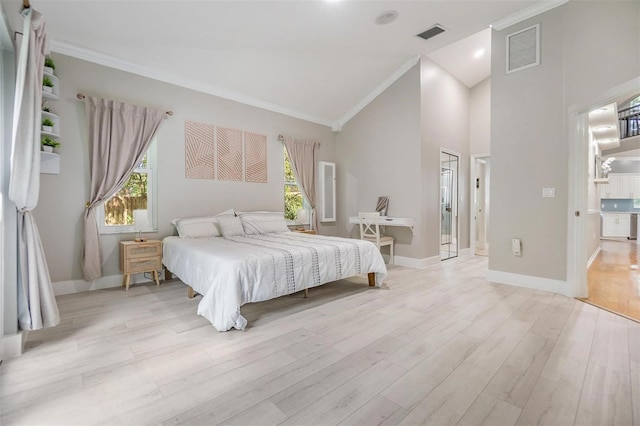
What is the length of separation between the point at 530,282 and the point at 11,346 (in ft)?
16.4

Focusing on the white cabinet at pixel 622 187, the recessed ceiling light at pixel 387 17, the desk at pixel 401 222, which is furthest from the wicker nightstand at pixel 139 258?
the white cabinet at pixel 622 187

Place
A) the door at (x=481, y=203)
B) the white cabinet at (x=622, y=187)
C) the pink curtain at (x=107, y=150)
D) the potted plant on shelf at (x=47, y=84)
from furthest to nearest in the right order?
1. the white cabinet at (x=622, y=187)
2. the door at (x=481, y=203)
3. the pink curtain at (x=107, y=150)
4. the potted plant on shelf at (x=47, y=84)

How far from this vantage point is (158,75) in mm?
4012

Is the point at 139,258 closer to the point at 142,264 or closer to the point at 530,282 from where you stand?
the point at 142,264

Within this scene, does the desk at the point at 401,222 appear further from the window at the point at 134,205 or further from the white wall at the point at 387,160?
the window at the point at 134,205

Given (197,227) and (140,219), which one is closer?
(140,219)

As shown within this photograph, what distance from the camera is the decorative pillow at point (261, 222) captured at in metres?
4.41

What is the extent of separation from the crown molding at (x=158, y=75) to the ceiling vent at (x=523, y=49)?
3.37 metres

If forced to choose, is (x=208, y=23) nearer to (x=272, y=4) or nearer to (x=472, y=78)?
(x=272, y=4)

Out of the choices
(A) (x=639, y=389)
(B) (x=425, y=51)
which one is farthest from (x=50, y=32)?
(A) (x=639, y=389)

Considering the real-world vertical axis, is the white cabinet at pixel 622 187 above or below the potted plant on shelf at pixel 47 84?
below

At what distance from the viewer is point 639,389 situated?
5.31 ft

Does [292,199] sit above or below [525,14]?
below

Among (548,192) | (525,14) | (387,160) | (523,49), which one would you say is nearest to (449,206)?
(387,160)
